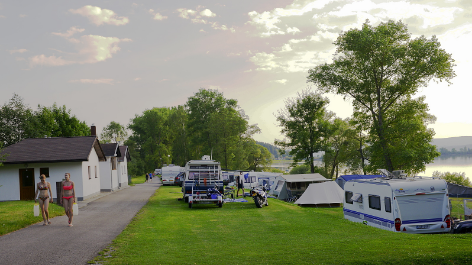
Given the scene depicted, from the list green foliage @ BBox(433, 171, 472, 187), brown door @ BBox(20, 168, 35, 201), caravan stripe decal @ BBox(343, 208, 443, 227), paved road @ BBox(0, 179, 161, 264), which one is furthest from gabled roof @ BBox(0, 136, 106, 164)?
green foliage @ BBox(433, 171, 472, 187)

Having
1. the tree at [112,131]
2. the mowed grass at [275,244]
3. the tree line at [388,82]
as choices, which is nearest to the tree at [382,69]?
the tree line at [388,82]

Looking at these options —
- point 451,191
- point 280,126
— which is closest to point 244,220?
point 451,191

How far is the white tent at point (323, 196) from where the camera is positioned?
23.9m

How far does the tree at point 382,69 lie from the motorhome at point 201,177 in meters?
16.1

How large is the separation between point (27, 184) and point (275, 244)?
20237 millimetres

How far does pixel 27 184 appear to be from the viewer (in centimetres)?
2300

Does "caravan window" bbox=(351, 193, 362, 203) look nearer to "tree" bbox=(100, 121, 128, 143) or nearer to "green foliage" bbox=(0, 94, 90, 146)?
"green foliage" bbox=(0, 94, 90, 146)

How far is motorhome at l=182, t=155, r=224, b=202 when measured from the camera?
65.7ft

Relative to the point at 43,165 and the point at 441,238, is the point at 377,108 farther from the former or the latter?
the point at 43,165

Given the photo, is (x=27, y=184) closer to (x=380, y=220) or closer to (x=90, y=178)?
(x=90, y=178)

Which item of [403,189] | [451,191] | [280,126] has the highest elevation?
[280,126]

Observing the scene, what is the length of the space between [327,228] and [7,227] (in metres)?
10.6

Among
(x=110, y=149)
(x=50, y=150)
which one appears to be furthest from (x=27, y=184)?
(x=110, y=149)

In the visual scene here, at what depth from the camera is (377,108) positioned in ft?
103
